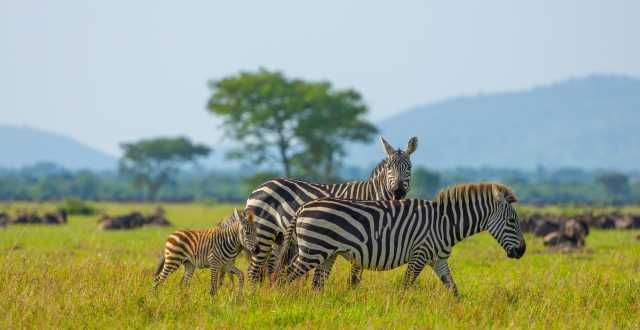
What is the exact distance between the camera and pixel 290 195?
37.5 feet

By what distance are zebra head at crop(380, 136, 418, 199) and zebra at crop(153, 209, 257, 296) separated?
1.88 m

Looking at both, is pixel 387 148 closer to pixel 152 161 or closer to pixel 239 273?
pixel 239 273

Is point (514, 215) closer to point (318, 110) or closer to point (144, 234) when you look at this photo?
point (144, 234)

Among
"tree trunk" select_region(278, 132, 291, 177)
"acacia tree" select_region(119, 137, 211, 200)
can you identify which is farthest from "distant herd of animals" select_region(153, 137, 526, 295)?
"acacia tree" select_region(119, 137, 211, 200)

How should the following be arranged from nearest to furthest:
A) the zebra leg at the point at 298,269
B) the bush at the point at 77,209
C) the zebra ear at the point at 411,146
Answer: the zebra leg at the point at 298,269 → the zebra ear at the point at 411,146 → the bush at the point at 77,209

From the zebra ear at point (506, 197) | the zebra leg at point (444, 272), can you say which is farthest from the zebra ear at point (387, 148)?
the zebra leg at point (444, 272)

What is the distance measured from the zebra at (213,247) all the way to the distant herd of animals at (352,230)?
0.01 m

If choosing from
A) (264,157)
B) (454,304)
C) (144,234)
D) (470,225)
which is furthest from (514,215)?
(264,157)

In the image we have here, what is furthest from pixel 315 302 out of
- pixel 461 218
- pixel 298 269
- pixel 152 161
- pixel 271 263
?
pixel 152 161

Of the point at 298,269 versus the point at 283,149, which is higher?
the point at 283,149

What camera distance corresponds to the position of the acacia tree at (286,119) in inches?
2233

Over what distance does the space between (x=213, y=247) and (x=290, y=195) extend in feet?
4.05

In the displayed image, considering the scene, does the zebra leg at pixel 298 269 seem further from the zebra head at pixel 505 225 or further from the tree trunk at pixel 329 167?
the tree trunk at pixel 329 167

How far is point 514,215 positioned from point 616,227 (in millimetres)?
16678
